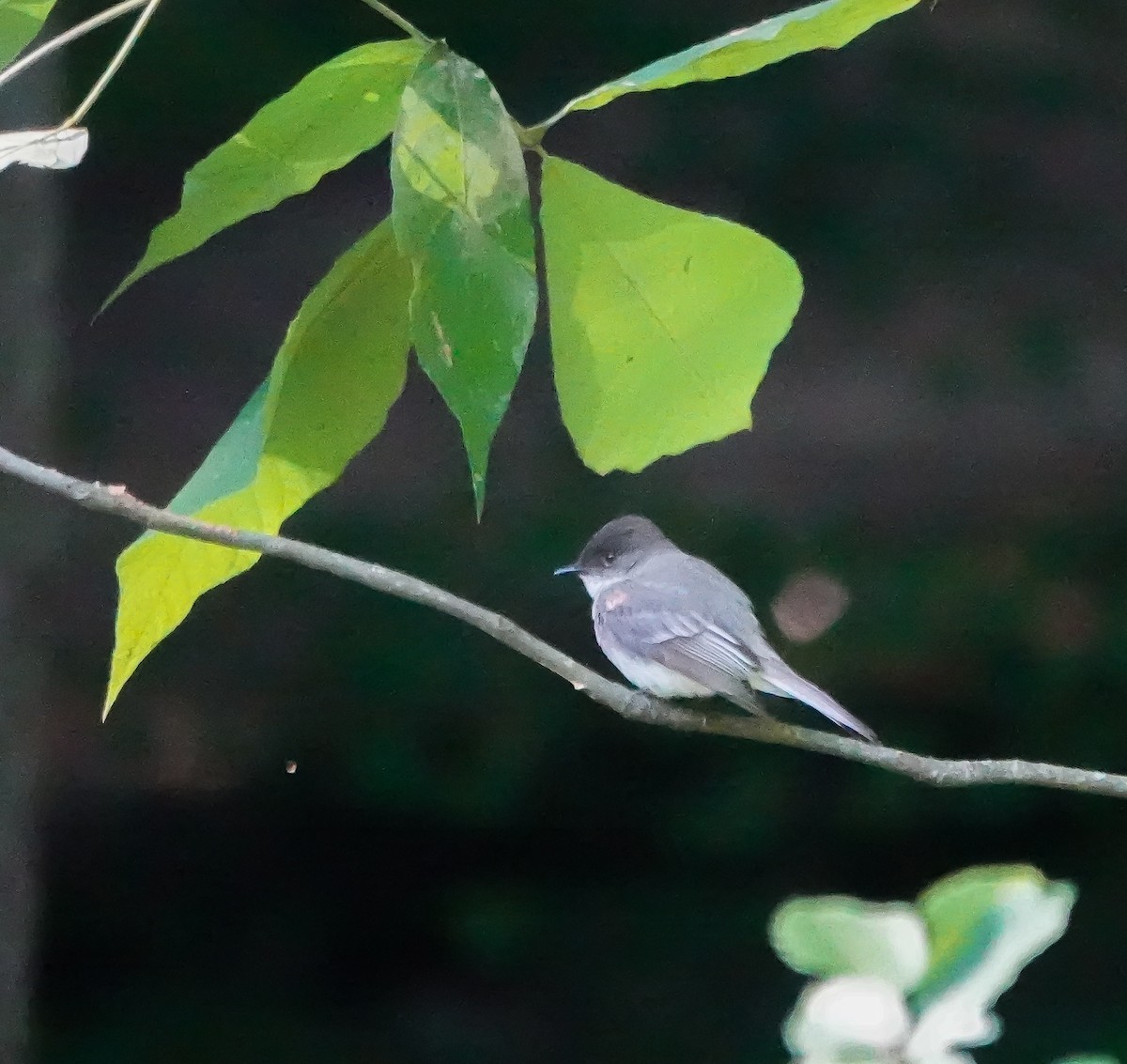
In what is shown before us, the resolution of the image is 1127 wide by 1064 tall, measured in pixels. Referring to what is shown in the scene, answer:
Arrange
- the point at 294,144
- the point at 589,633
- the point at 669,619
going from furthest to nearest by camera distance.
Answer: the point at 589,633
the point at 669,619
the point at 294,144

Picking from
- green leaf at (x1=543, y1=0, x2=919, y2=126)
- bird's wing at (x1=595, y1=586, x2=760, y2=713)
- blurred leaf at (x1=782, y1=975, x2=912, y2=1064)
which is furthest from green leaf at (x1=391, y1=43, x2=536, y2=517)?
bird's wing at (x1=595, y1=586, x2=760, y2=713)

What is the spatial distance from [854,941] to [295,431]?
0.69 ft

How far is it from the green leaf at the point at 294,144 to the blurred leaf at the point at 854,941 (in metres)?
0.22

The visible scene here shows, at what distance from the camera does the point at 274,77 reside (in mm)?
812

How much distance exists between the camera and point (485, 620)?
38cm

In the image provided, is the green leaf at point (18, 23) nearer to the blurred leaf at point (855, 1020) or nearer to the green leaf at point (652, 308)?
the green leaf at point (652, 308)

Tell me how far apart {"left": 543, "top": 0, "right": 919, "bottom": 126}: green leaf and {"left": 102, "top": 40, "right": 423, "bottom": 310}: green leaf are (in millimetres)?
54

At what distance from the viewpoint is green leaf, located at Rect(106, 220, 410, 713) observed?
1.11 ft

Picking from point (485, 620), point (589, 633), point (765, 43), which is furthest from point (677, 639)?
point (765, 43)

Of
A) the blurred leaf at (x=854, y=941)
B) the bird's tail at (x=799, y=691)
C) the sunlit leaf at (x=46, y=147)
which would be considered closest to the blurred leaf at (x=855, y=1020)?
the blurred leaf at (x=854, y=941)

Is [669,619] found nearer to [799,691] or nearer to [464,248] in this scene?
[799,691]

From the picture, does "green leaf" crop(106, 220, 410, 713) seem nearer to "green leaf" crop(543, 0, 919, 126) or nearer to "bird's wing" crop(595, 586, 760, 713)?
"green leaf" crop(543, 0, 919, 126)

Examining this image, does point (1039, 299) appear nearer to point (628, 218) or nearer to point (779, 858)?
point (779, 858)

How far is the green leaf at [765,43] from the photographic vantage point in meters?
0.29
